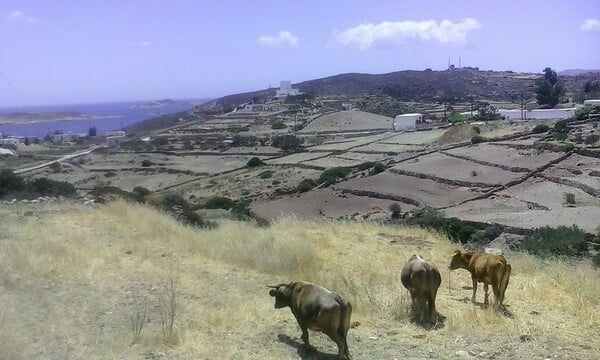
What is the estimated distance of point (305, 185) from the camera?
157 feet

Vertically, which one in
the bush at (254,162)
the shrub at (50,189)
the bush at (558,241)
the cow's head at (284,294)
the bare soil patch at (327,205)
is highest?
the cow's head at (284,294)

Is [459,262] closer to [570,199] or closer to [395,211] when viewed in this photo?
[395,211]

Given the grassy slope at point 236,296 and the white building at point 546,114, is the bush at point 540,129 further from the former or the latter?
the grassy slope at point 236,296

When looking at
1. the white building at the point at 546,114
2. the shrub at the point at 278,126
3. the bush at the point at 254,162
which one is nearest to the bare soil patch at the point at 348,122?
the shrub at the point at 278,126

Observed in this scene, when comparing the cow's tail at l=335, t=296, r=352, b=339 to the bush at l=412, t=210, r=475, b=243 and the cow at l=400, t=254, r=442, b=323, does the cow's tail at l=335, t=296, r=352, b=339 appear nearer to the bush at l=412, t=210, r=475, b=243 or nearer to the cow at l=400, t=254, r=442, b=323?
the cow at l=400, t=254, r=442, b=323

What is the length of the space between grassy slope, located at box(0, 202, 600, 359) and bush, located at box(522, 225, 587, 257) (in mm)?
8467

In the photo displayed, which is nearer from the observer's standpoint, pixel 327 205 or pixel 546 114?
pixel 327 205

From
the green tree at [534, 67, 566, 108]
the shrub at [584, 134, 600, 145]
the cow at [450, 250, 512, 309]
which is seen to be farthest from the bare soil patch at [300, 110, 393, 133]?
the cow at [450, 250, 512, 309]

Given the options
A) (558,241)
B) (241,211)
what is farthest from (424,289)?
(241,211)

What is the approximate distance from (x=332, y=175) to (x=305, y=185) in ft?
9.76

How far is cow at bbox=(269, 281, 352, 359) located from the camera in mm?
6164

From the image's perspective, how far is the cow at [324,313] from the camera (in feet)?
20.2

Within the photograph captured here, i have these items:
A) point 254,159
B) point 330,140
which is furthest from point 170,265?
point 330,140

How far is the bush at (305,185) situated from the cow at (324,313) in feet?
132
